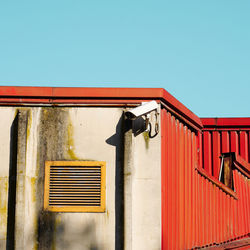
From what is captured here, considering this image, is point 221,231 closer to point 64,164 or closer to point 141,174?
point 141,174

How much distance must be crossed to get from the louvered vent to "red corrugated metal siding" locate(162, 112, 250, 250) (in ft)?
3.88

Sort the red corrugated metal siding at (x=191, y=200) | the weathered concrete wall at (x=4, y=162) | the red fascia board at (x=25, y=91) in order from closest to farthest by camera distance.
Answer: the weathered concrete wall at (x=4, y=162) < the red fascia board at (x=25, y=91) < the red corrugated metal siding at (x=191, y=200)

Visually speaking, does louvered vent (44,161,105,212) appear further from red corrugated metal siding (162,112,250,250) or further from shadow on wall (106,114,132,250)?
red corrugated metal siding (162,112,250,250)

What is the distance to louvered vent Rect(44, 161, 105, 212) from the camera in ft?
29.8

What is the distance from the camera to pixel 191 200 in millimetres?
10609

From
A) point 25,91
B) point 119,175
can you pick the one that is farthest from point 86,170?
point 25,91

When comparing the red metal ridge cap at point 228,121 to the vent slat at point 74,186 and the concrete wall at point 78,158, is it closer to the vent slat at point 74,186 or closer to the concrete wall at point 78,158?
the concrete wall at point 78,158

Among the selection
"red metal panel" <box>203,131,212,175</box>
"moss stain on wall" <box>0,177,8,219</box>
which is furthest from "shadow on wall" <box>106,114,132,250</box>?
"red metal panel" <box>203,131,212,175</box>

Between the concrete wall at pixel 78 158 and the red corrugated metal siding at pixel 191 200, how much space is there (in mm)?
424

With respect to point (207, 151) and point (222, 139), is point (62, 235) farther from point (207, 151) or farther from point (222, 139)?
point (222, 139)

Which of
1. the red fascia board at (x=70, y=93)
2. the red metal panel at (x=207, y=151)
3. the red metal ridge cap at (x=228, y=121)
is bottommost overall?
the red metal panel at (x=207, y=151)

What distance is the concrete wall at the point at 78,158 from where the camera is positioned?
8969 millimetres

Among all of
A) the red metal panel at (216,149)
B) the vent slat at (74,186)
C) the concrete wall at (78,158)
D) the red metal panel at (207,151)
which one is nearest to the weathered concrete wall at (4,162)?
the concrete wall at (78,158)

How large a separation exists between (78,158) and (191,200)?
108 inches
